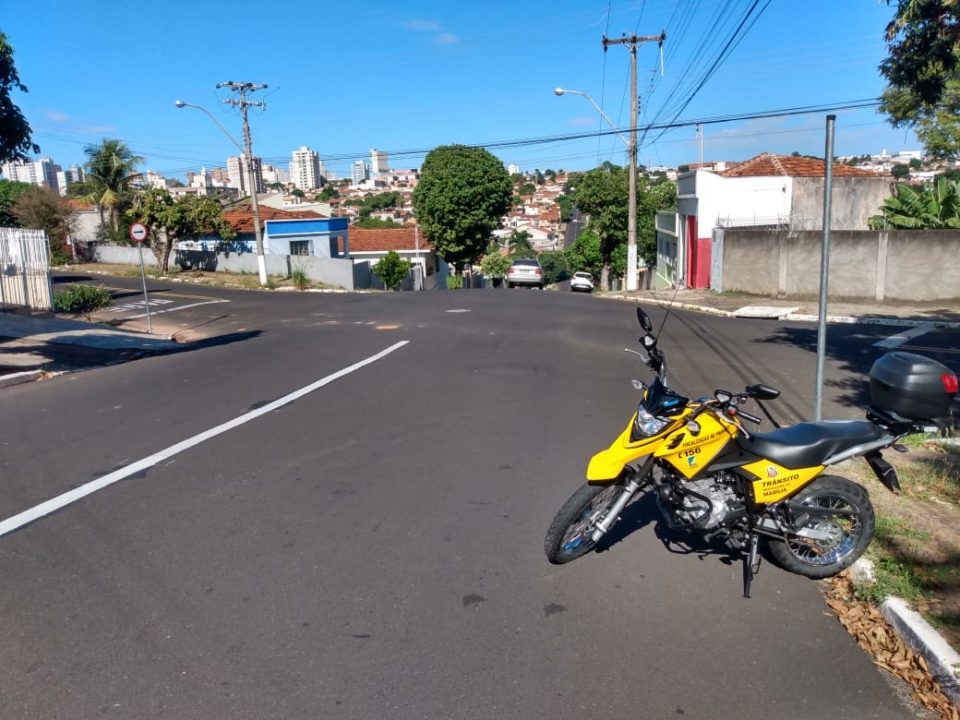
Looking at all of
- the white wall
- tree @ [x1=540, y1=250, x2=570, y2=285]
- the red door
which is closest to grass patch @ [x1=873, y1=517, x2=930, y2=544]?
the red door

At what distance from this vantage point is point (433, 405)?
9953 millimetres

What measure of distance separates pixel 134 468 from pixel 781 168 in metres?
29.3

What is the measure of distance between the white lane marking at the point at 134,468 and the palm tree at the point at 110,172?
153 ft

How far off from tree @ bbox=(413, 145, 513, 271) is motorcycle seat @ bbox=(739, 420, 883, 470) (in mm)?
47736

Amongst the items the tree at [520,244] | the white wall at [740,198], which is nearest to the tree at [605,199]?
the white wall at [740,198]

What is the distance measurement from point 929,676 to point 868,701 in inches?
14.9

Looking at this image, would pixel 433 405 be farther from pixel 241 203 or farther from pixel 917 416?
pixel 241 203

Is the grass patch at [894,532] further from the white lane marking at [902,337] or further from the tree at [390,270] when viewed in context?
the tree at [390,270]

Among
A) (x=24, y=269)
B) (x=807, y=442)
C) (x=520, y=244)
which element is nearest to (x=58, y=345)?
(x=24, y=269)

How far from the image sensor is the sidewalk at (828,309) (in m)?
19.3

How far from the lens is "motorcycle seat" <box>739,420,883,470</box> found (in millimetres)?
4914

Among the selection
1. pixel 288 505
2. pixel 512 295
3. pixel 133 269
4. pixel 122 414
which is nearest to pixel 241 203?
pixel 133 269

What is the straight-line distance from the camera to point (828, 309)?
22188mm

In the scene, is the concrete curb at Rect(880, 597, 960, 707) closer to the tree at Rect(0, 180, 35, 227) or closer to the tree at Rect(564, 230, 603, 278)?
the tree at Rect(564, 230, 603, 278)
